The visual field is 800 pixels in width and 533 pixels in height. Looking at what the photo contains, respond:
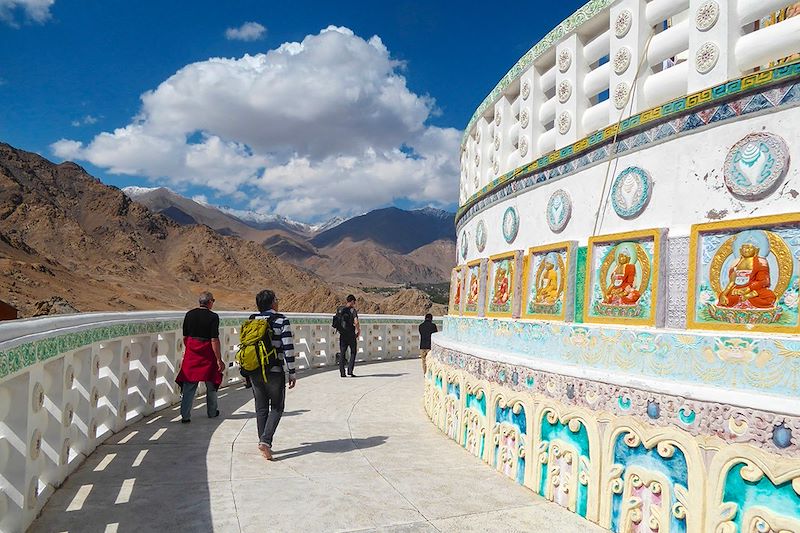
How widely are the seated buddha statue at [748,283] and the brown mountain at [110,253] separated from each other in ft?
99.1

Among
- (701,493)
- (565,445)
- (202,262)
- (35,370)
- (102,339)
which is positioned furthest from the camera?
(202,262)

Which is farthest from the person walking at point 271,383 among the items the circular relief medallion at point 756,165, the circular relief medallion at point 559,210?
the circular relief medallion at point 756,165

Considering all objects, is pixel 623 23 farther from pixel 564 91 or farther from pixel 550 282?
pixel 550 282

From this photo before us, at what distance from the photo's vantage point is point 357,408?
8.97 m

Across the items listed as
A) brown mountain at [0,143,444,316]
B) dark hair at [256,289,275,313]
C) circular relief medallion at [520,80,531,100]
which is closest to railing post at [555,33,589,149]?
circular relief medallion at [520,80,531,100]

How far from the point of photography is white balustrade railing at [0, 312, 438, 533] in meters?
3.77

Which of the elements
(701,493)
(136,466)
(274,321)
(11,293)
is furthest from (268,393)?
(11,293)

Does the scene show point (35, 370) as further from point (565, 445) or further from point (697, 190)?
point (697, 190)

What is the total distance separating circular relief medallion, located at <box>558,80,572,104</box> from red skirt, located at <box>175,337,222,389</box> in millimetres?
5331

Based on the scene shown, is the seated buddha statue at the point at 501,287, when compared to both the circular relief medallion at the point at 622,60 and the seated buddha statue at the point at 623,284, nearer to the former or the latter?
the seated buddha statue at the point at 623,284

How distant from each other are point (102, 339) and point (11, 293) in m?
27.6

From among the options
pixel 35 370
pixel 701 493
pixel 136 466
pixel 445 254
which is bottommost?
pixel 136 466

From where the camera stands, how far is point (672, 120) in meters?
5.25

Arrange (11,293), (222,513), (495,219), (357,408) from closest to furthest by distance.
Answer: (222,513)
(495,219)
(357,408)
(11,293)
